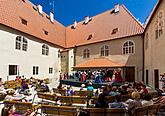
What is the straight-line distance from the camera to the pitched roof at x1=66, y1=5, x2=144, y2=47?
1010 inches

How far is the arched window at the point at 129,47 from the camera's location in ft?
81.1

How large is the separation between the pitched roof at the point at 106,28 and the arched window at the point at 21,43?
421 inches

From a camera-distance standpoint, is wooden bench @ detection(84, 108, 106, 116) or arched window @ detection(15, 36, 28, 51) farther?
A: arched window @ detection(15, 36, 28, 51)

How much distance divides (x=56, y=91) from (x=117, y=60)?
15414 millimetres

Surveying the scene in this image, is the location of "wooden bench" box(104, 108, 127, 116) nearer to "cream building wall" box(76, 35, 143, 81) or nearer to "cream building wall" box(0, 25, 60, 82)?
"cream building wall" box(0, 25, 60, 82)

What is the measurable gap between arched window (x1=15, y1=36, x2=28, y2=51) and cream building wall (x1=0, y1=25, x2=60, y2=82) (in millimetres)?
395

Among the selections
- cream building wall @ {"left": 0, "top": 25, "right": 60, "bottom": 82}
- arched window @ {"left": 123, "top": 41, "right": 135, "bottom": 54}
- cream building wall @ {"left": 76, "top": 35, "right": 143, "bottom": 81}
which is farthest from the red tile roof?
arched window @ {"left": 123, "top": 41, "right": 135, "bottom": 54}

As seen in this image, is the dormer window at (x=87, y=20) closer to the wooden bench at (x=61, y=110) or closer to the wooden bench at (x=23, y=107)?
the wooden bench at (x=23, y=107)

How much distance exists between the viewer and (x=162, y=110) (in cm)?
689

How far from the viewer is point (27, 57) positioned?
76.1 ft

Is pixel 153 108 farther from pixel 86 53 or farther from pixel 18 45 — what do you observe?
pixel 86 53

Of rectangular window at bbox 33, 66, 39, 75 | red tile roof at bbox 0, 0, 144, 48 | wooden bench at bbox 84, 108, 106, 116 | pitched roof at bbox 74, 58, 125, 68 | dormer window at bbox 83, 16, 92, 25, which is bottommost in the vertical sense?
wooden bench at bbox 84, 108, 106, 116

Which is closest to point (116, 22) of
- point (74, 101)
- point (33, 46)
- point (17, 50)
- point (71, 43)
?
point (71, 43)

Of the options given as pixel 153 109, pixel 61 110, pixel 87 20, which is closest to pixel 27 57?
pixel 87 20
